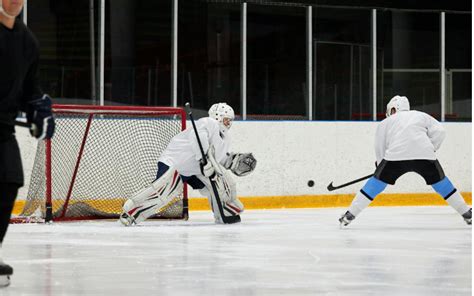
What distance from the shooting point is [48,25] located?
13.7m

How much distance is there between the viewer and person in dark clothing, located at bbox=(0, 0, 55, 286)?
190 inches

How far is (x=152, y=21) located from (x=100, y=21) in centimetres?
190

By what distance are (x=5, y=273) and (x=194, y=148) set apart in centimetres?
484

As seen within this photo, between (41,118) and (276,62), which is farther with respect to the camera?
(276,62)

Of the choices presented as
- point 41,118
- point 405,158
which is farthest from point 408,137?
point 41,118

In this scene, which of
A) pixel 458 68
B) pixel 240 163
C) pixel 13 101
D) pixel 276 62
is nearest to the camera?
pixel 13 101

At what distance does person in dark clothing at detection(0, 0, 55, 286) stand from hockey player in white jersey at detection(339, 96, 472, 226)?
14.9 feet

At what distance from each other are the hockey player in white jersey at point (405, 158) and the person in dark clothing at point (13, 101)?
4539mm

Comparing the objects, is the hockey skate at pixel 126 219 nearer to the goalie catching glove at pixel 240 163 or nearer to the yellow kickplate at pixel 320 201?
the goalie catching glove at pixel 240 163

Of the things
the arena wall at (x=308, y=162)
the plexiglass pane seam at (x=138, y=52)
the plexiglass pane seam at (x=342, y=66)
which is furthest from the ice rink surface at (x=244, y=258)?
the plexiglass pane seam at (x=342, y=66)

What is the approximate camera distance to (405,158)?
9.17m

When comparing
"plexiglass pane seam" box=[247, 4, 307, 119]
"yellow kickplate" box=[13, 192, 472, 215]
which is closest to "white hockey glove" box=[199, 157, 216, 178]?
"yellow kickplate" box=[13, 192, 472, 215]

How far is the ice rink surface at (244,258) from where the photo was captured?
16.8ft

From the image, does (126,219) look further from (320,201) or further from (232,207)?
(320,201)
